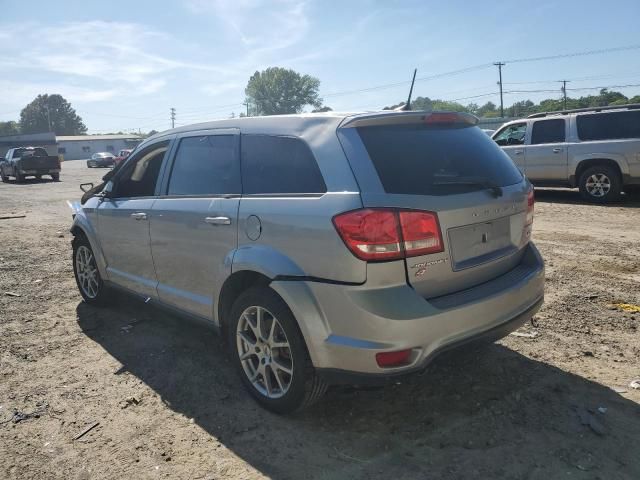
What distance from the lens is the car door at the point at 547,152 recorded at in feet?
37.0

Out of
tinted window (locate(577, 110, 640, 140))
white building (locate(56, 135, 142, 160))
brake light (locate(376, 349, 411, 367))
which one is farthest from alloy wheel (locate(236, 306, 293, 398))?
white building (locate(56, 135, 142, 160))

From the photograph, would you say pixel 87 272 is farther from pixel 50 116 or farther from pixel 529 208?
pixel 50 116

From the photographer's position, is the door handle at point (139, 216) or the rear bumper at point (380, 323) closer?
the rear bumper at point (380, 323)

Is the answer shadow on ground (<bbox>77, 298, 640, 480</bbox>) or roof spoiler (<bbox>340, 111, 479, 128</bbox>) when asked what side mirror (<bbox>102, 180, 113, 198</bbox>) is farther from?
roof spoiler (<bbox>340, 111, 479, 128</bbox>)

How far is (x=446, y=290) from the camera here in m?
2.73

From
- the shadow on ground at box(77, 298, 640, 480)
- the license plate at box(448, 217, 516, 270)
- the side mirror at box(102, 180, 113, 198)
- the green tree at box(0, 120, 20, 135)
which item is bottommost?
the shadow on ground at box(77, 298, 640, 480)

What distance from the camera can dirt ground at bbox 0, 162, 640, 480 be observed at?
2.62 m

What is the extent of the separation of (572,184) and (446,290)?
9.98 m

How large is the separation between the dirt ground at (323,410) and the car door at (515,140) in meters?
7.57

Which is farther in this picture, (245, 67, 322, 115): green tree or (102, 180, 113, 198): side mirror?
(245, 67, 322, 115): green tree

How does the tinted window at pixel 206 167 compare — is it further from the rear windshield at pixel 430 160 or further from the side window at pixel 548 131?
the side window at pixel 548 131

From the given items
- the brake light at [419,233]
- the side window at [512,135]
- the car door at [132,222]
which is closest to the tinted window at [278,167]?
the brake light at [419,233]

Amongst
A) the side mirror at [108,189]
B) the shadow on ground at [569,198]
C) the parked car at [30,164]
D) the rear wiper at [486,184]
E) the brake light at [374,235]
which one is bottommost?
the shadow on ground at [569,198]

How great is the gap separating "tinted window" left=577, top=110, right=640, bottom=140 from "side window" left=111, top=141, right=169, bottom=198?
32.2ft
